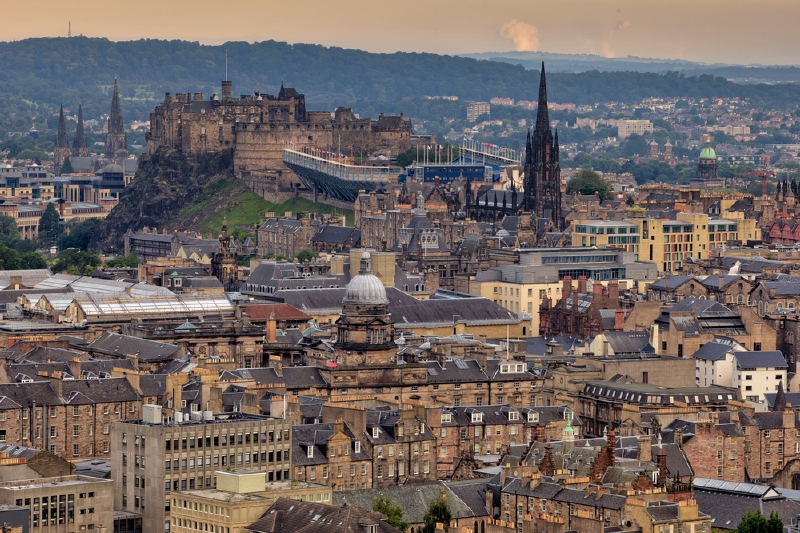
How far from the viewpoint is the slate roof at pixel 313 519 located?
98.6 meters

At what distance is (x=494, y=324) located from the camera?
586ft

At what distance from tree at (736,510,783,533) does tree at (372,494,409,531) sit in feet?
50.0

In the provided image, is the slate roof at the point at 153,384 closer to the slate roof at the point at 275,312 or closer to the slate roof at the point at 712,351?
the slate roof at the point at 275,312

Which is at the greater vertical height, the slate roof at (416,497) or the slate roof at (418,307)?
the slate roof at (418,307)

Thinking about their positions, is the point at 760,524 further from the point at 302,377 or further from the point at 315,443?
the point at 302,377

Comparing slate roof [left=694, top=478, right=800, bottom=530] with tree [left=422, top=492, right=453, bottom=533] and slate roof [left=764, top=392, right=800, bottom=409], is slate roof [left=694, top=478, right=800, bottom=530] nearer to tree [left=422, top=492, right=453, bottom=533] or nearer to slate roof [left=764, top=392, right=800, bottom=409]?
tree [left=422, top=492, right=453, bottom=533]

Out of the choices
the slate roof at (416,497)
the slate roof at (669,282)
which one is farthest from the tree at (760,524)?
the slate roof at (669,282)

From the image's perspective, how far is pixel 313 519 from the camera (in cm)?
9969

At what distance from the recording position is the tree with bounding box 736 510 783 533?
104056mm

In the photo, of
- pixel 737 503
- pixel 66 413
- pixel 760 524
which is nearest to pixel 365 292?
pixel 66 413

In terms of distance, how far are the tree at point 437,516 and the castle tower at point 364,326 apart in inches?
1174

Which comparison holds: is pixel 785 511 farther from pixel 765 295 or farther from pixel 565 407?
pixel 765 295

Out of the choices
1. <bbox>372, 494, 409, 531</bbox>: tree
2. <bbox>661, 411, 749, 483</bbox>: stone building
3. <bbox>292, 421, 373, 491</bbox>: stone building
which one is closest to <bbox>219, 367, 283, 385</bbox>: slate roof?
<bbox>292, 421, 373, 491</bbox>: stone building

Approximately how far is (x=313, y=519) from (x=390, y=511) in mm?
9393
